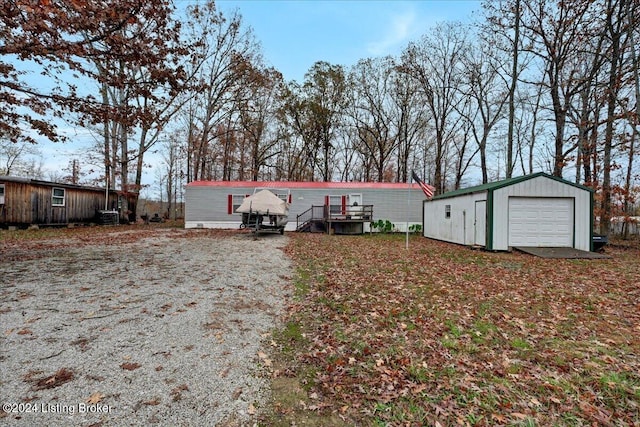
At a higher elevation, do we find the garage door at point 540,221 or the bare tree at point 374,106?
the bare tree at point 374,106

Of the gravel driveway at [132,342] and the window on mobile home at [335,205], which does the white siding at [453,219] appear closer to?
the window on mobile home at [335,205]

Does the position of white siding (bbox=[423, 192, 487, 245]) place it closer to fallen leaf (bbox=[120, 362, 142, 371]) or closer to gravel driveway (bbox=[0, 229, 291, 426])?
gravel driveway (bbox=[0, 229, 291, 426])

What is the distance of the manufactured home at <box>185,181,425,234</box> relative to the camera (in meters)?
19.7

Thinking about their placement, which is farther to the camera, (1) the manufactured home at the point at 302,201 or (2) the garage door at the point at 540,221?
(1) the manufactured home at the point at 302,201

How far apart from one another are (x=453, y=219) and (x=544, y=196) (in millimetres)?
3683

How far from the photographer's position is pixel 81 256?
8.40m

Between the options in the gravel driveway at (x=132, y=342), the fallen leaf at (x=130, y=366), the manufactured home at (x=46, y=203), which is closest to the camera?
the gravel driveway at (x=132, y=342)

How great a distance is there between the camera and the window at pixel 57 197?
17359 millimetres

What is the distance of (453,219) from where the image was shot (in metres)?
14.3

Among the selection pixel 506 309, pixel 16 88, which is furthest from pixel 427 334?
pixel 16 88

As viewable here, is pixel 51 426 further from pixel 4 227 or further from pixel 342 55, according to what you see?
pixel 342 55

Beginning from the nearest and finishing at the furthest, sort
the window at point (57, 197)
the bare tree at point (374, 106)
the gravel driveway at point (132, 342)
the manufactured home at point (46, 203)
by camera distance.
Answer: the gravel driveway at point (132, 342), the manufactured home at point (46, 203), the window at point (57, 197), the bare tree at point (374, 106)

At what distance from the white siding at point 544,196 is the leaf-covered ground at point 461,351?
4.44 metres

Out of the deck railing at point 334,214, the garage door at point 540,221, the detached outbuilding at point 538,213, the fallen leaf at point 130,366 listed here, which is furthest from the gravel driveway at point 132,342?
the deck railing at point 334,214
